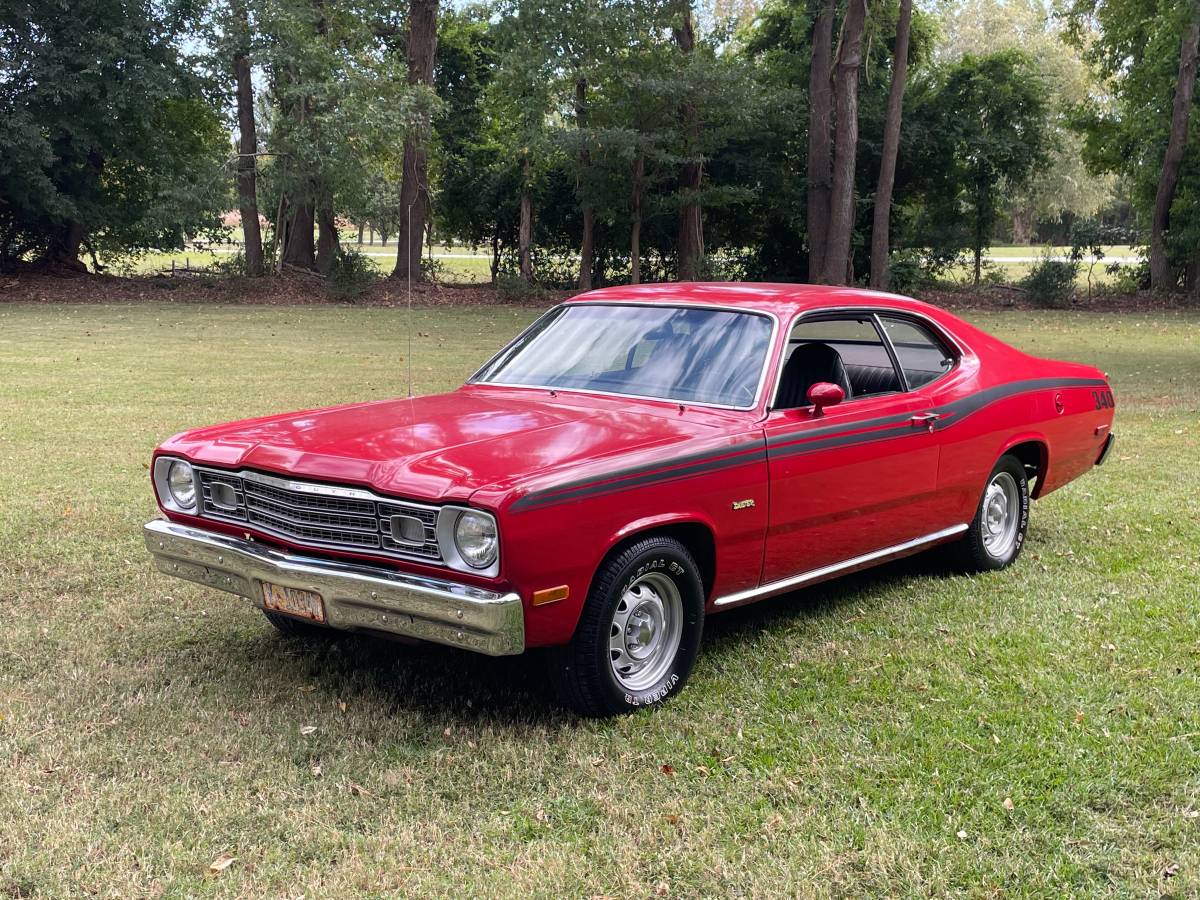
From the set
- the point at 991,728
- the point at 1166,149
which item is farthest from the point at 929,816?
the point at 1166,149

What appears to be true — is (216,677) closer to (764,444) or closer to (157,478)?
(157,478)

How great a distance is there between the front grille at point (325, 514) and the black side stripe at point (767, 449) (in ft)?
1.44

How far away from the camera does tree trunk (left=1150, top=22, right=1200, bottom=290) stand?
2967 centimetres

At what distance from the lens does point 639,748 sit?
4305 mm

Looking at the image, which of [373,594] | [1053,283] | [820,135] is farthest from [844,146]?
[373,594]

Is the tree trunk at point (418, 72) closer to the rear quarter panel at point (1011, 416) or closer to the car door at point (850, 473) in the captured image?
the rear quarter panel at point (1011, 416)

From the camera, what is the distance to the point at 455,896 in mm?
3357

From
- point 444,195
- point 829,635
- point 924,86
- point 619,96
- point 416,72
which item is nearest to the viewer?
point 829,635

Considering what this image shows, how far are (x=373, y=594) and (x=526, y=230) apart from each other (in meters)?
30.7

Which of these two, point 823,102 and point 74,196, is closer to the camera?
point 823,102

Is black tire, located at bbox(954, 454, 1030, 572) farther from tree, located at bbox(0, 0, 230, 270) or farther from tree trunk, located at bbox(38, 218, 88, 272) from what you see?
tree trunk, located at bbox(38, 218, 88, 272)

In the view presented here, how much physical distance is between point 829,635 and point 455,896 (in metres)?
2.67

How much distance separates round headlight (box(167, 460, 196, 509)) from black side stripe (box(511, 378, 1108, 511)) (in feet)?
5.54

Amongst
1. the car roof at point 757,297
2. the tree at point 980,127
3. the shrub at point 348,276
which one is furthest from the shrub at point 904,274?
the car roof at point 757,297
